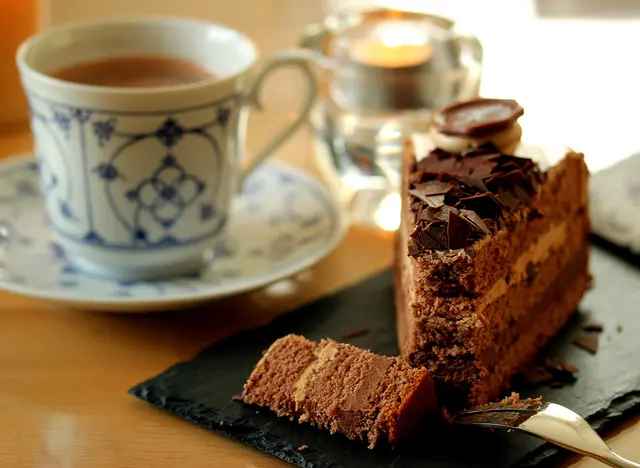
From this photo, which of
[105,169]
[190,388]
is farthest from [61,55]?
[190,388]

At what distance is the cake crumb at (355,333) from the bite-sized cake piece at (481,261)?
6cm

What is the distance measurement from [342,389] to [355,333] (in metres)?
0.23

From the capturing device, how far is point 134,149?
1.40 metres

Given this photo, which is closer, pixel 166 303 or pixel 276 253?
pixel 166 303

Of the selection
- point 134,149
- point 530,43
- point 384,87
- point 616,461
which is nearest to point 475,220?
point 616,461

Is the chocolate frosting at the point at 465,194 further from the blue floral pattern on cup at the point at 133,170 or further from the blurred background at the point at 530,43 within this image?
the blurred background at the point at 530,43

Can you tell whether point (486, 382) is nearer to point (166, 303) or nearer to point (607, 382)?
point (607, 382)

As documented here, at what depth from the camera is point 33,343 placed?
140 cm

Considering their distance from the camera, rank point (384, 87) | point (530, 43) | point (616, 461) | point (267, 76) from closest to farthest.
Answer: point (616, 461)
point (267, 76)
point (384, 87)
point (530, 43)

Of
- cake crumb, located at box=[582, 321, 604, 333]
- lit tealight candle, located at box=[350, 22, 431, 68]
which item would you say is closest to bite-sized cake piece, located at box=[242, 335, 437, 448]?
cake crumb, located at box=[582, 321, 604, 333]

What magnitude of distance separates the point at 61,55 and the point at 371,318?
662mm

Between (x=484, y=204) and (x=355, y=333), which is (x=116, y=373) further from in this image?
(x=484, y=204)

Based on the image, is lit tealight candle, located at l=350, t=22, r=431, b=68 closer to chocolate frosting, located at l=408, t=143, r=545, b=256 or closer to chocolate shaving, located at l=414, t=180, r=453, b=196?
chocolate frosting, located at l=408, t=143, r=545, b=256

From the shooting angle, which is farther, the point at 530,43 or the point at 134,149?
the point at 530,43
